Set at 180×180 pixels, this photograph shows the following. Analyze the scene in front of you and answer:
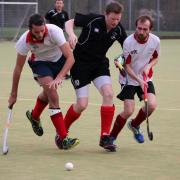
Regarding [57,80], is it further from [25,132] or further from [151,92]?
[25,132]

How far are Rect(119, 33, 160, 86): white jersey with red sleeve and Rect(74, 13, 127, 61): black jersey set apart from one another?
161 mm

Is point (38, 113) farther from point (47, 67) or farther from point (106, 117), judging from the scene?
point (106, 117)

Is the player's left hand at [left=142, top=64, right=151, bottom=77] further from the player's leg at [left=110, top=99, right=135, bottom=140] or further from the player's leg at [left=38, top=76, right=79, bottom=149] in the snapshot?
the player's leg at [left=38, top=76, right=79, bottom=149]

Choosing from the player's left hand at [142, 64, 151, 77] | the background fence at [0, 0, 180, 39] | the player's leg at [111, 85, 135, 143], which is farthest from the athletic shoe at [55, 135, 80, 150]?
the background fence at [0, 0, 180, 39]

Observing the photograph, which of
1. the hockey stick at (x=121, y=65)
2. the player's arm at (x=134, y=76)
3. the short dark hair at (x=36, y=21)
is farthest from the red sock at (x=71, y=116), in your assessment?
the short dark hair at (x=36, y=21)

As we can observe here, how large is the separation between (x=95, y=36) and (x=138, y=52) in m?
0.51

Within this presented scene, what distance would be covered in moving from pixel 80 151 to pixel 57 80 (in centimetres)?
86

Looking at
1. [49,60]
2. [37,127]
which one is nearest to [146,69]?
[49,60]

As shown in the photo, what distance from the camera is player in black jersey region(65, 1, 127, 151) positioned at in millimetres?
8133

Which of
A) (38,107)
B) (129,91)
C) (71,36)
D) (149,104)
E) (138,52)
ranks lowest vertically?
(38,107)

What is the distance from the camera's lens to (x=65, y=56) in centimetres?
788

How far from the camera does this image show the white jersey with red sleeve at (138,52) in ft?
26.7

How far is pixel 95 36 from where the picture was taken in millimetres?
8227

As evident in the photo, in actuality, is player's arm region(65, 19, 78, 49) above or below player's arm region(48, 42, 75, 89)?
above
